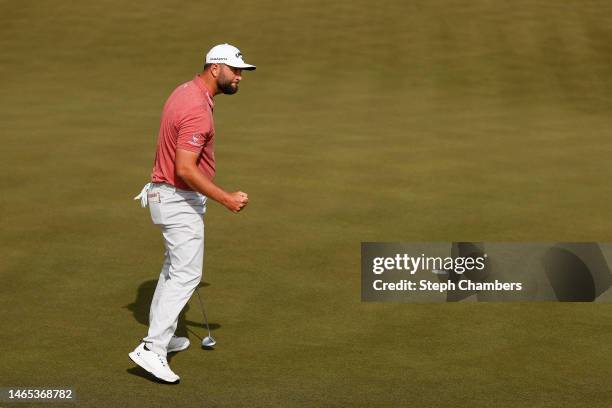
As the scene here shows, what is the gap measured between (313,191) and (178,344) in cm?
660

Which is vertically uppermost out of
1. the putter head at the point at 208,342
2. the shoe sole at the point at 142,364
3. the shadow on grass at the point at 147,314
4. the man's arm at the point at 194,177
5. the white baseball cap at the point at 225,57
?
the white baseball cap at the point at 225,57

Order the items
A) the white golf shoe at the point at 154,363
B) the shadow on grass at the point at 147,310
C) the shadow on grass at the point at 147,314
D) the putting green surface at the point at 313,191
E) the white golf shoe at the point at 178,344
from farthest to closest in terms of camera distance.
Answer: the shadow on grass at the point at 147,310
the shadow on grass at the point at 147,314
the white golf shoe at the point at 178,344
the putting green surface at the point at 313,191
the white golf shoe at the point at 154,363

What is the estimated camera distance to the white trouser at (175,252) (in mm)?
8453

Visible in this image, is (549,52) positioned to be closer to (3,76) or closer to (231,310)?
(3,76)

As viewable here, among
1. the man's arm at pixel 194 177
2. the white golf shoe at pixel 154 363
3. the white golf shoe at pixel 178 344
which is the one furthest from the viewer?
the white golf shoe at pixel 178 344

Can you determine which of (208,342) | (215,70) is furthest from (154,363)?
(215,70)

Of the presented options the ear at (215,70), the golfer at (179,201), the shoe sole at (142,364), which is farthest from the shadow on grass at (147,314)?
the ear at (215,70)

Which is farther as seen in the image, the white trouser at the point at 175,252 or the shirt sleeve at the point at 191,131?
the white trouser at the point at 175,252

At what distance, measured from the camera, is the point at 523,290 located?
10914 millimetres

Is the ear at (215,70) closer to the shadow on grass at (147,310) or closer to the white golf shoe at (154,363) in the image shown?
the white golf shoe at (154,363)

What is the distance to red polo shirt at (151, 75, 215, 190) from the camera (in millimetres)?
8203

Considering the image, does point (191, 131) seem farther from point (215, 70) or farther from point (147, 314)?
point (147, 314)

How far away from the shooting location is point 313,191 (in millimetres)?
15555

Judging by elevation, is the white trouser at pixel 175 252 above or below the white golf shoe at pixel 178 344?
above
